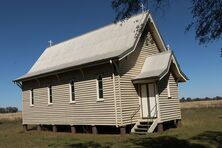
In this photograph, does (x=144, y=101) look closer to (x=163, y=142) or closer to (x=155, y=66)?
(x=155, y=66)

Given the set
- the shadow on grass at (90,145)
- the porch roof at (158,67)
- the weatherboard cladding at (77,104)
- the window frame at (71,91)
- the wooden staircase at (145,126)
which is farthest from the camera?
the window frame at (71,91)

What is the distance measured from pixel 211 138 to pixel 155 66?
7270mm

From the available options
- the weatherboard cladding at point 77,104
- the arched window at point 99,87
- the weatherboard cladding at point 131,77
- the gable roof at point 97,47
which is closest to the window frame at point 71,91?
the weatherboard cladding at point 77,104

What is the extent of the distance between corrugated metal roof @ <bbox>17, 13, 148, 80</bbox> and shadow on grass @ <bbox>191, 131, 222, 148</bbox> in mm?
6588

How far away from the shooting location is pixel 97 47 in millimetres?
27734

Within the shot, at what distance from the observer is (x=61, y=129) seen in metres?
31.0

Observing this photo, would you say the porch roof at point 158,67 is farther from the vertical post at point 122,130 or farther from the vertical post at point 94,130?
the vertical post at point 94,130

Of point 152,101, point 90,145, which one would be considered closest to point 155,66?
point 152,101

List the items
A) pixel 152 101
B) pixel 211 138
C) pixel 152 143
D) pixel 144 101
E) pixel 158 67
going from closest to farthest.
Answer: pixel 152 143 < pixel 211 138 < pixel 152 101 < pixel 158 67 < pixel 144 101

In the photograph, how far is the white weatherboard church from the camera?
2378cm

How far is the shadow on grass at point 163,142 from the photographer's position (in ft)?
56.4

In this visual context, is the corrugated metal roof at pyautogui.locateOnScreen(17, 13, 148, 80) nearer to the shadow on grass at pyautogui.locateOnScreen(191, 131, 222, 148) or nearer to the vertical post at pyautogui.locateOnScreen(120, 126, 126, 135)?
the vertical post at pyautogui.locateOnScreen(120, 126, 126, 135)

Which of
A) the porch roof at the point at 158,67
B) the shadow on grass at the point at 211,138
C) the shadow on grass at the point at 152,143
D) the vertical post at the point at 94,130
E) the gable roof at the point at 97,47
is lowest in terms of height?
the shadow on grass at the point at 152,143

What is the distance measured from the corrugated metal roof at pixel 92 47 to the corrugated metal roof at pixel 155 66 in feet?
6.80
